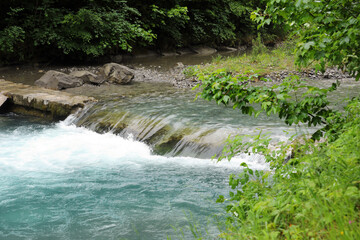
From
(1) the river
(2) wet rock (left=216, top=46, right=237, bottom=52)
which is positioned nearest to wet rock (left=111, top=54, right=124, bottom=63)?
(1) the river

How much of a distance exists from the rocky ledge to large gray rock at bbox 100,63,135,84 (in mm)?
2683

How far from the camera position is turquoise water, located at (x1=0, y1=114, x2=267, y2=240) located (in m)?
4.56

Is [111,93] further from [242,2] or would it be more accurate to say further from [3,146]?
[242,2]

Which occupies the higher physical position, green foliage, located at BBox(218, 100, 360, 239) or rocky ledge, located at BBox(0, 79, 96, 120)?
green foliage, located at BBox(218, 100, 360, 239)

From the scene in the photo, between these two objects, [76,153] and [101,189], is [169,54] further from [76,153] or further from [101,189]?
[101,189]

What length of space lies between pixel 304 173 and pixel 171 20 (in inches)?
748

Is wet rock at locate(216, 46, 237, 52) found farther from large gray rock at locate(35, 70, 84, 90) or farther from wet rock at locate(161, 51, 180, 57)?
large gray rock at locate(35, 70, 84, 90)

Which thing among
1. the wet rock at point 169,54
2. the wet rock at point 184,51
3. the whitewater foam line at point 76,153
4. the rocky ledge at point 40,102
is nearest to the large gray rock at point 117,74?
the rocky ledge at point 40,102

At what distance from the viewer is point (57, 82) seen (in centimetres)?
1243

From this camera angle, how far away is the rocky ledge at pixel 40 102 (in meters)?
10.4

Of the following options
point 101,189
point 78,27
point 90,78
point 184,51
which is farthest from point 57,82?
point 184,51

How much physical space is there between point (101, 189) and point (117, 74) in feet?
27.9

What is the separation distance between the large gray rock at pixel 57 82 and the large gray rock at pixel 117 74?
1242 millimetres

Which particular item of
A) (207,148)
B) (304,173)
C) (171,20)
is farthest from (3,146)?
(171,20)
